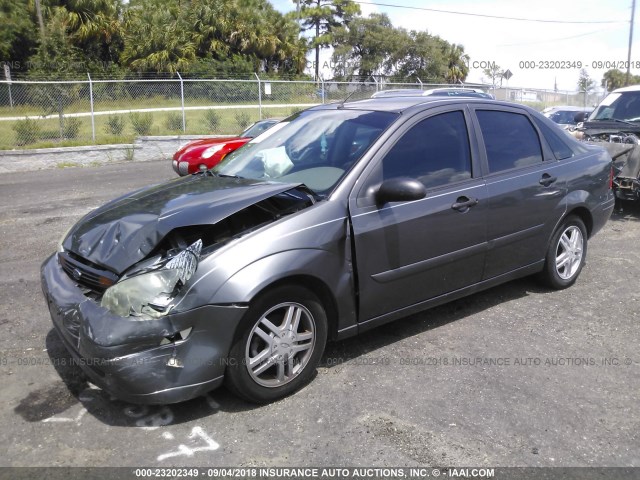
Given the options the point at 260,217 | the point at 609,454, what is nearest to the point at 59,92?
the point at 260,217

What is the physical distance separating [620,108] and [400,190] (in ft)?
23.2

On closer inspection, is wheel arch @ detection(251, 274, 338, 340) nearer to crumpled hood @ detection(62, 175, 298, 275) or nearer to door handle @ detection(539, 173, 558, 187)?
crumpled hood @ detection(62, 175, 298, 275)

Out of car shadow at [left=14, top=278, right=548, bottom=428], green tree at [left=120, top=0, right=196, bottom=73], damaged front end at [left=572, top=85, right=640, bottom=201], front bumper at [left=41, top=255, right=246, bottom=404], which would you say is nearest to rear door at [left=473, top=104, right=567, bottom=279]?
car shadow at [left=14, top=278, right=548, bottom=428]

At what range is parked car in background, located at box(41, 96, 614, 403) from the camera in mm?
2990

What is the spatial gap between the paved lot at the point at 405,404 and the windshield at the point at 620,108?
4.80 m

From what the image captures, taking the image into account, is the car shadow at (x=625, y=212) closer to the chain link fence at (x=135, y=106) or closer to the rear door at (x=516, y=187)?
the rear door at (x=516, y=187)

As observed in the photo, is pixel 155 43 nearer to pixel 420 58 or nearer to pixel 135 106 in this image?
pixel 135 106

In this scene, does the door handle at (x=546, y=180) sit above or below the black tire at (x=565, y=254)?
above

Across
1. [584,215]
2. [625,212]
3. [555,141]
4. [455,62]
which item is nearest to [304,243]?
[555,141]

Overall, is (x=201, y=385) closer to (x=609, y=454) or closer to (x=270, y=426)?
(x=270, y=426)

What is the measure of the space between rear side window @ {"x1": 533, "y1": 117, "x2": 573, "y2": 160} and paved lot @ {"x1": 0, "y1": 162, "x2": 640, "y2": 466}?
1.27m

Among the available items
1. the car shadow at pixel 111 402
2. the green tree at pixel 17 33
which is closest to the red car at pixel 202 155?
the car shadow at pixel 111 402

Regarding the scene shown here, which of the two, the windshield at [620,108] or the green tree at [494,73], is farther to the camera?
the green tree at [494,73]

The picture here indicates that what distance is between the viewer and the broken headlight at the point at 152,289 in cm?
295
